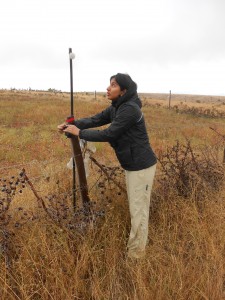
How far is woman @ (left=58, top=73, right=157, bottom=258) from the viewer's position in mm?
2965

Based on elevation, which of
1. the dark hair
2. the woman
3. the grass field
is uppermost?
the dark hair

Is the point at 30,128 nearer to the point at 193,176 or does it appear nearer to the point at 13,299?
the point at 193,176

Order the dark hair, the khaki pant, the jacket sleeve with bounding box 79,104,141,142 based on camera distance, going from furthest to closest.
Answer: the khaki pant < the dark hair < the jacket sleeve with bounding box 79,104,141,142

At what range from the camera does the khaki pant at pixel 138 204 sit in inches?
126

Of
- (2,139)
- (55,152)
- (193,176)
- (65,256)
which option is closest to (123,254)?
(65,256)

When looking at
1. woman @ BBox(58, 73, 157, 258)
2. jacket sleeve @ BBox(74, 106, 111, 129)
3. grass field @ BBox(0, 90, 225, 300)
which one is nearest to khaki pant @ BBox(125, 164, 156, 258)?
woman @ BBox(58, 73, 157, 258)

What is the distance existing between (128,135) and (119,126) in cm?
18

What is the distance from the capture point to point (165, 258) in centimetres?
303

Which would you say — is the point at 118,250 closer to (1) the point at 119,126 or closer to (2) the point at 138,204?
(2) the point at 138,204

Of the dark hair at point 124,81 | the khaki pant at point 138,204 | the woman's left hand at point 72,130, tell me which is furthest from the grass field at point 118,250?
the dark hair at point 124,81

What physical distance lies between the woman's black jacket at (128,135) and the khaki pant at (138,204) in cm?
9

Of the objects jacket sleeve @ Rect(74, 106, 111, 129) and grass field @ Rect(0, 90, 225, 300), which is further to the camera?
jacket sleeve @ Rect(74, 106, 111, 129)

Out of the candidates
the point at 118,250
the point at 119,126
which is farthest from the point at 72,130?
the point at 118,250

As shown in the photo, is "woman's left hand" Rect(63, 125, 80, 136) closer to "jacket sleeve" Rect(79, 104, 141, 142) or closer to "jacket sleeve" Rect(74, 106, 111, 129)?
"jacket sleeve" Rect(79, 104, 141, 142)
